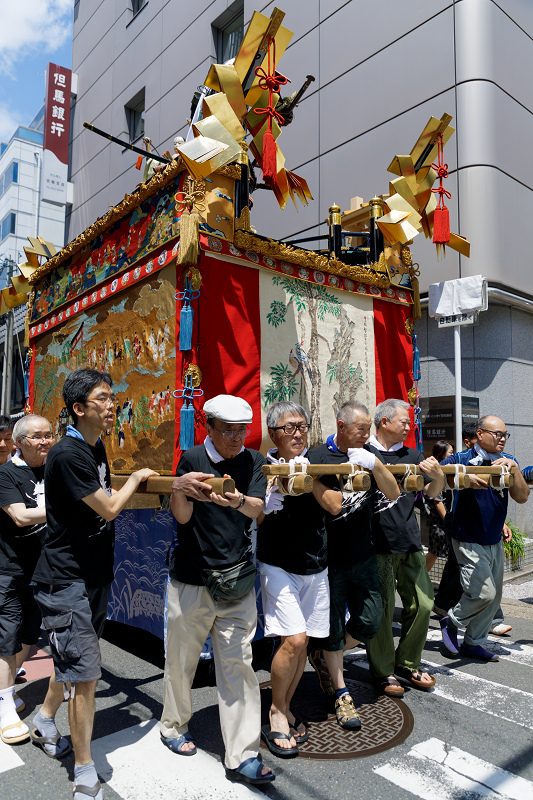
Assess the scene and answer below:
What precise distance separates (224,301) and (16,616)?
2517 millimetres

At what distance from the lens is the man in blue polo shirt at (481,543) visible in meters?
4.50

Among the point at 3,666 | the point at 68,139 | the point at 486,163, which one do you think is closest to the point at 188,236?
the point at 3,666

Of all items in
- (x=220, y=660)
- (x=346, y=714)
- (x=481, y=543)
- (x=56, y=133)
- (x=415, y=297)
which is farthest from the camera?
(x=56, y=133)

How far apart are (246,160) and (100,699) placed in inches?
155

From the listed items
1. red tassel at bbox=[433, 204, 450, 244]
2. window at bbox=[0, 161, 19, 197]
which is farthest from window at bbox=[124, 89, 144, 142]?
window at bbox=[0, 161, 19, 197]

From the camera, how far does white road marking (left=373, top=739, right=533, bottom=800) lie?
108 inches

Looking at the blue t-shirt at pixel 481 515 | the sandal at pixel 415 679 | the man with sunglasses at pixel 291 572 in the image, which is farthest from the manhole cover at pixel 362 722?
the blue t-shirt at pixel 481 515

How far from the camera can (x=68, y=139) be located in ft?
62.3

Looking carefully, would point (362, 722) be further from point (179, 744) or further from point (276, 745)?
point (179, 744)

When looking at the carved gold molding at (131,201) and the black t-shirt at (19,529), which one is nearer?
the black t-shirt at (19,529)

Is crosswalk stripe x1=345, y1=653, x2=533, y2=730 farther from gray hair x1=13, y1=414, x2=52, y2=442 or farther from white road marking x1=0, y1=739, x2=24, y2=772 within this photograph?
gray hair x1=13, y1=414, x2=52, y2=442

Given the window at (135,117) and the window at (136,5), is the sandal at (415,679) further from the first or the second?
the window at (136,5)

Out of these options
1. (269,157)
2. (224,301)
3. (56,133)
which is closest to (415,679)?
(224,301)

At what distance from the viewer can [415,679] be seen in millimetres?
4027
